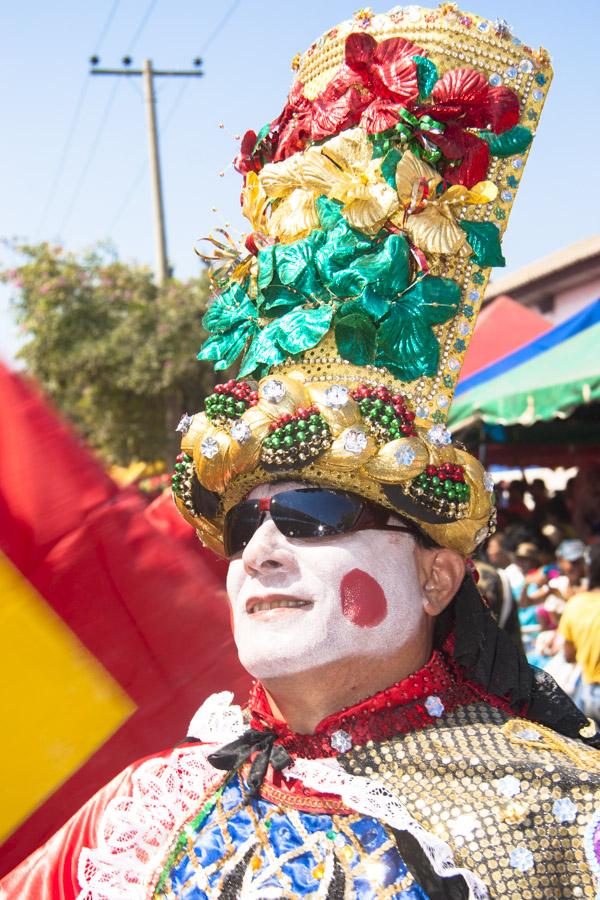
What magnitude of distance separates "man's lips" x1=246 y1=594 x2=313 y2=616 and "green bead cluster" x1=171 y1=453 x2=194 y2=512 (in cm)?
29

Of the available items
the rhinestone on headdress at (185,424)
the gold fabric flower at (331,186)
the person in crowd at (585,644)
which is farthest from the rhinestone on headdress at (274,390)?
the person in crowd at (585,644)

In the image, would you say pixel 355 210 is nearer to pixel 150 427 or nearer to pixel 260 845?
pixel 260 845

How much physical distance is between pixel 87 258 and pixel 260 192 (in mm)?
13727

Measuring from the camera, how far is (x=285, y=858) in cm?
177

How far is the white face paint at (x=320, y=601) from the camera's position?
6.02 feet

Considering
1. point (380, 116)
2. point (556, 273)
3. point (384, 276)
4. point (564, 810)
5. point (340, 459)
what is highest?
point (380, 116)

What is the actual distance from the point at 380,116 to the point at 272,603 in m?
1.04

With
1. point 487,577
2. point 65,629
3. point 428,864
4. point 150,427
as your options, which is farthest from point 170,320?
point 428,864

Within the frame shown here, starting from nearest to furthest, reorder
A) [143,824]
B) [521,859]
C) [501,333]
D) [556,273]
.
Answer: [521,859] → [143,824] → [501,333] → [556,273]

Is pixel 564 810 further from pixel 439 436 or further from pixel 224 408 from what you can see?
pixel 224 408

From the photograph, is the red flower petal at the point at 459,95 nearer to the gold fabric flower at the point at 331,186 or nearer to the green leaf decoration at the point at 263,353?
the gold fabric flower at the point at 331,186

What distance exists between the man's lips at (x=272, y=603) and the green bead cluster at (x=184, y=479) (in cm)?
29

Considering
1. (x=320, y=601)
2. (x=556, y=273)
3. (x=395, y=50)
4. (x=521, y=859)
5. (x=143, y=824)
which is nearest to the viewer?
(x=521, y=859)

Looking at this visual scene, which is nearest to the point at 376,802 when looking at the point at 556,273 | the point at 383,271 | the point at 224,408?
the point at 224,408
